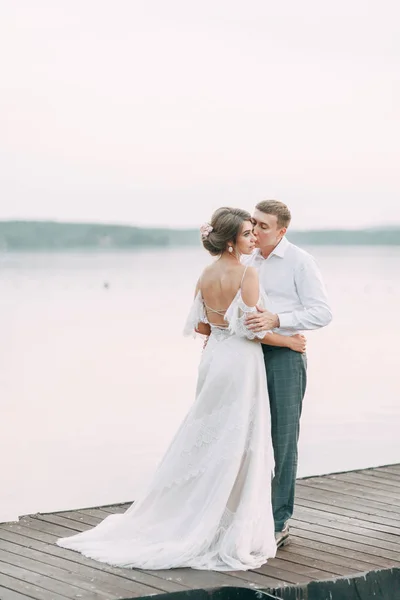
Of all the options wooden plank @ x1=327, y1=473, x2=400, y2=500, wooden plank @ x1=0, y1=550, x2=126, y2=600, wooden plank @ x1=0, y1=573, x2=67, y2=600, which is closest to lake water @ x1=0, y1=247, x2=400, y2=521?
wooden plank @ x1=327, y1=473, x2=400, y2=500

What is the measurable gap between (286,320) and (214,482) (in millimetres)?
744

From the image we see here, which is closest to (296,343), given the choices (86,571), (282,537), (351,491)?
(282,537)

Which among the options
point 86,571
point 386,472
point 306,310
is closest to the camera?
point 86,571

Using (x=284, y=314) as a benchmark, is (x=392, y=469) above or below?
below

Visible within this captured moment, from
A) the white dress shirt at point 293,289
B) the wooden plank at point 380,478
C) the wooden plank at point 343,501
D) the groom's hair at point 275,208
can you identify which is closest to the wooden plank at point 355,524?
the wooden plank at point 343,501

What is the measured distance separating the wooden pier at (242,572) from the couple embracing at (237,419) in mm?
121

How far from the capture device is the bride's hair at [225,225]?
4.79 meters

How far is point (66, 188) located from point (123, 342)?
16564 mm

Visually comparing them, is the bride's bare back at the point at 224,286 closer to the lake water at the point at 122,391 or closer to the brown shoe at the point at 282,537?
the brown shoe at the point at 282,537

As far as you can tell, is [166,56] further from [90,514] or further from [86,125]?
[90,514]

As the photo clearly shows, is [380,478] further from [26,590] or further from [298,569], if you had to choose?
[26,590]

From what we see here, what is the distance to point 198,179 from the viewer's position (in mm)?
33750

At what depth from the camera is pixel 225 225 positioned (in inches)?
189

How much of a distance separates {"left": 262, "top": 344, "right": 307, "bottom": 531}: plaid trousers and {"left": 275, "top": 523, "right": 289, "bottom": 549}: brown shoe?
19 millimetres
